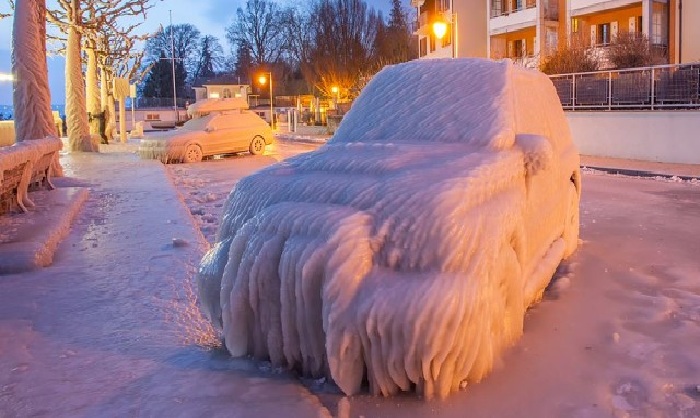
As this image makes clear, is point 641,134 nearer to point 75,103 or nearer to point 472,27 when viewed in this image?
point 75,103

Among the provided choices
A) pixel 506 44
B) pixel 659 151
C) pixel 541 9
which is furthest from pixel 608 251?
pixel 506 44

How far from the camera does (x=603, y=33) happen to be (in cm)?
3195

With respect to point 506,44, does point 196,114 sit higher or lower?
lower

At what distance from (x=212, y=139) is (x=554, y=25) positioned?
21209 millimetres

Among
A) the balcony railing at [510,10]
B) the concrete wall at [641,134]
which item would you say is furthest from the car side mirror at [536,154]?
the balcony railing at [510,10]

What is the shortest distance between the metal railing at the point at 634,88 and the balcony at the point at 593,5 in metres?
9.80

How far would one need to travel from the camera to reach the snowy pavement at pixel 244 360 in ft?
11.1

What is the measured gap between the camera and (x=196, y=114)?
Result: 23.7 metres

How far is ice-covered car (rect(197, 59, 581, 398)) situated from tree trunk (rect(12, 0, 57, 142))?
11.8 m

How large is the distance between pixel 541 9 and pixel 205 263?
110ft

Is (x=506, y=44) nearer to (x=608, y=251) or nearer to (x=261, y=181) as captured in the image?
(x=608, y=251)

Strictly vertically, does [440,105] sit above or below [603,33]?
below

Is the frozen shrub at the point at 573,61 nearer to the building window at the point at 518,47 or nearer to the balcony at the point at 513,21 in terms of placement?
the balcony at the point at 513,21

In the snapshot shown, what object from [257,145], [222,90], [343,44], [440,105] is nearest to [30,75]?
[257,145]
